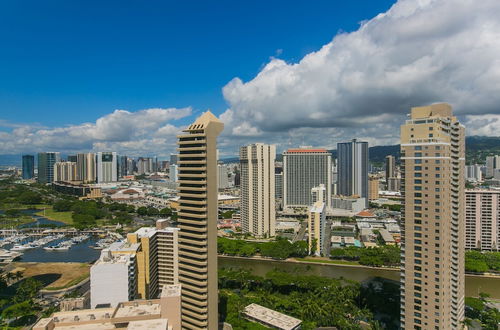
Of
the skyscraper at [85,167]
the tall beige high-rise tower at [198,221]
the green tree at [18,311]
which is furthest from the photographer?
the skyscraper at [85,167]

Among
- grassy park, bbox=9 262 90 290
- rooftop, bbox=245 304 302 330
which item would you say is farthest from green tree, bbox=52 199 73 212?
→ rooftop, bbox=245 304 302 330

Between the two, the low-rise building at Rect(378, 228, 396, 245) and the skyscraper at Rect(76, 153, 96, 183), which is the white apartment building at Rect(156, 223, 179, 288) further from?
the skyscraper at Rect(76, 153, 96, 183)

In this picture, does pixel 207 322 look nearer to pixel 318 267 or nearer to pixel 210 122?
pixel 210 122

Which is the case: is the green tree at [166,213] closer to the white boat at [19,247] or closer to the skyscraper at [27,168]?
the white boat at [19,247]

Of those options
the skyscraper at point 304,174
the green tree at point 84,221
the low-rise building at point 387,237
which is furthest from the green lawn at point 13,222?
the low-rise building at point 387,237

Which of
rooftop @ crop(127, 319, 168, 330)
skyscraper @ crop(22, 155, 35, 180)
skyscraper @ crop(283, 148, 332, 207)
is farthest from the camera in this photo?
skyscraper @ crop(22, 155, 35, 180)

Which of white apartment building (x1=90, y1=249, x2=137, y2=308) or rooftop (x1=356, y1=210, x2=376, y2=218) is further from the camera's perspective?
rooftop (x1=356, y1=210, x2=376, y2=218)
